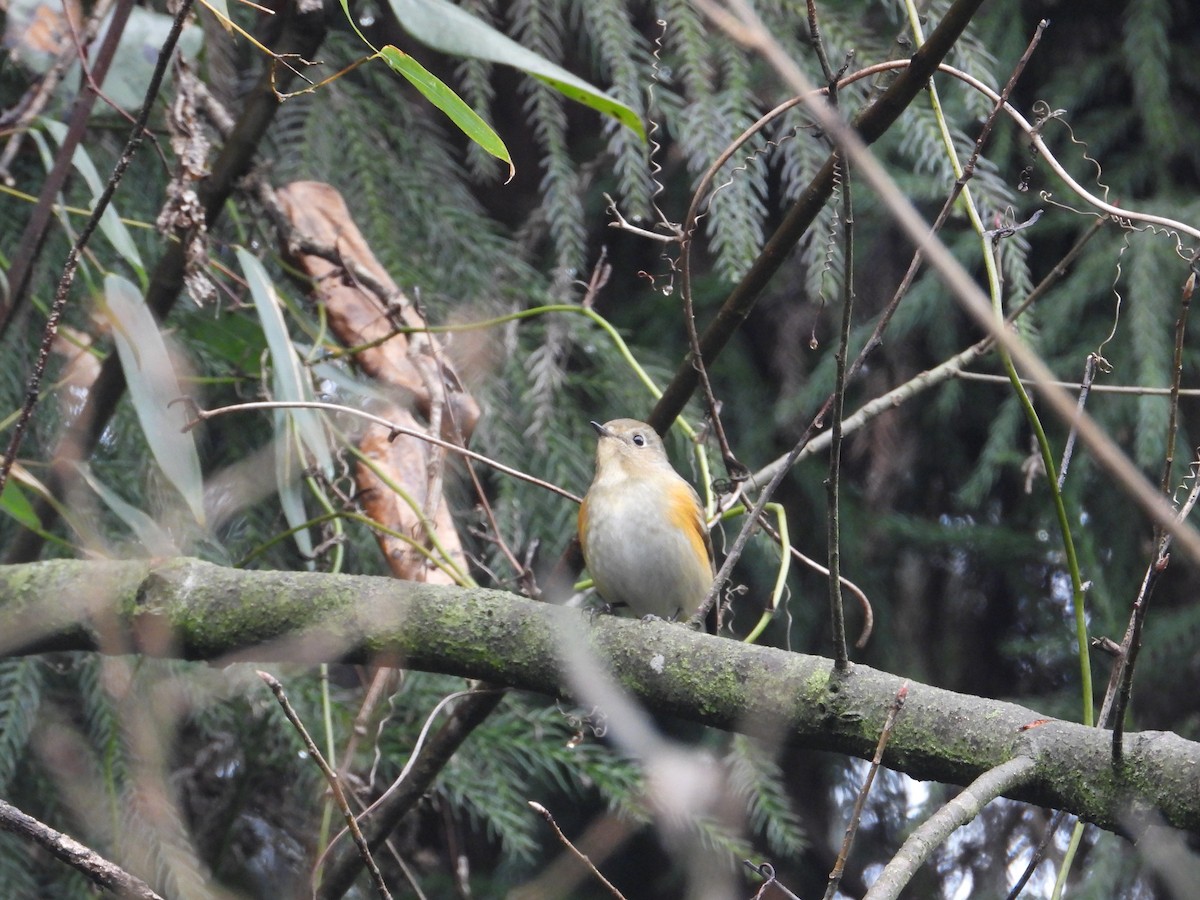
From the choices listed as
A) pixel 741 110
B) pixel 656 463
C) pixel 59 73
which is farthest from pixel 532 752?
pixel 59 73

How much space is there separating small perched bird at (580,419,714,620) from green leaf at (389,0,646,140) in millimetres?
1357

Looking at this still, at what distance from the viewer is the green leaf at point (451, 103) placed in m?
1.71

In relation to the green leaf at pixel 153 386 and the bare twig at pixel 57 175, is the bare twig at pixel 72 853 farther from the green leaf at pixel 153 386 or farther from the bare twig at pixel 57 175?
the bare twig at pixel 57 175

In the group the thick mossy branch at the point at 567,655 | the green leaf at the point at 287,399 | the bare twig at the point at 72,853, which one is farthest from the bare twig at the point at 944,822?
the green leaf at the point at 287,399

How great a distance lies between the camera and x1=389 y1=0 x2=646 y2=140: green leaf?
6.11 ft

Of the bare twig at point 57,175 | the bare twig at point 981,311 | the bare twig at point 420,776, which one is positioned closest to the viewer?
the bare twig at point 981,311

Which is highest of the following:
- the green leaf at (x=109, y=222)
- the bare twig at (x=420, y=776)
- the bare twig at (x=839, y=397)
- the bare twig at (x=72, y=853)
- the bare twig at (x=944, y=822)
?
the bare twig at (x=839, y=397)

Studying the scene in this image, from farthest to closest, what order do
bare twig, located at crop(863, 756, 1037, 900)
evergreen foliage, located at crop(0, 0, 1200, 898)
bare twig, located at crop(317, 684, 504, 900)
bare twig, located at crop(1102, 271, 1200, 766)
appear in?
evergreen foliage, located at crop(0, 0, 1200, 898)
bare twig, located at crop(317, 684, 504, 900)
bare twig, located at crop(1102, 271, 1200, 766)
bare twig, located at crop(863, 756, 1037, 900)

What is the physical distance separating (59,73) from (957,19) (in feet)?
6.74

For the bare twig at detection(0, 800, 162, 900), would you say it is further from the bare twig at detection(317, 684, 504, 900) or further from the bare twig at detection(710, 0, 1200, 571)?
the bare twig at detection(710, 0, 1200, 571)

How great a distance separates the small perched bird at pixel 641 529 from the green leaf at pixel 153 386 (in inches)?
40.9

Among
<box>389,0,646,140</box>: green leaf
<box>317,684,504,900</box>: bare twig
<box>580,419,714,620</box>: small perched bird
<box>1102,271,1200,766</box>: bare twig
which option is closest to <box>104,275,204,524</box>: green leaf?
<box>317,684,504,900</box>: bare twig

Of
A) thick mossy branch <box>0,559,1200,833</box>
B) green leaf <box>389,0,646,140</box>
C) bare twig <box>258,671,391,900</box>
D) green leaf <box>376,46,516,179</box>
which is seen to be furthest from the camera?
green leaf <box>389,0,646,140</box>

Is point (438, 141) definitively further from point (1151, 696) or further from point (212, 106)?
point (1151, 696)
